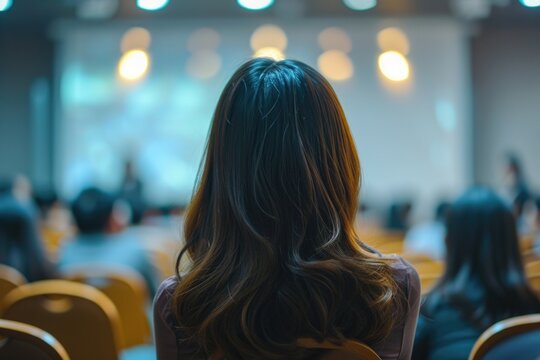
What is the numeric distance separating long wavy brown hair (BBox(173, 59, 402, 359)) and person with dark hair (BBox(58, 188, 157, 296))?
2683mm

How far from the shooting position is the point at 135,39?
12172 mm

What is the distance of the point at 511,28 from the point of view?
41.9ft

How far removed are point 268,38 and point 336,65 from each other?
106cm

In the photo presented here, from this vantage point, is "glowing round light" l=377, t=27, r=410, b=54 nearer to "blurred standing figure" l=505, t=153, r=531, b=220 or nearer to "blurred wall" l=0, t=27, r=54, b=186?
"blurred standing figure" l=505, t=153, r=531, b=220

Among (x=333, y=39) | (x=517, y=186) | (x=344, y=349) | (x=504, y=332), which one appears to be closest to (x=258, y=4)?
(x=517, y=186)

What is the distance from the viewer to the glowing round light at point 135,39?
39.8 ft

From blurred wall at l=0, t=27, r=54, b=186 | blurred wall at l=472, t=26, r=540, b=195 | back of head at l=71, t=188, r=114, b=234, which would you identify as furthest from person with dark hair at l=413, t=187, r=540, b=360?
blurred wall at l=0, t=27, r=54, b=186

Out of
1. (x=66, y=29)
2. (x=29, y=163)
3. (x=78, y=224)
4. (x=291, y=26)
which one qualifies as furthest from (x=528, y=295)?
(x=29, y=163)

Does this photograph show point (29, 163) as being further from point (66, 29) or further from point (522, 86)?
point (522, 86)

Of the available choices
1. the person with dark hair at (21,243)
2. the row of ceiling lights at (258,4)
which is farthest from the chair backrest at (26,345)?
the row of ceiling lights at (258,4)

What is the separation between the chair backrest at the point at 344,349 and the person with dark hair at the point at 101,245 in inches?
110

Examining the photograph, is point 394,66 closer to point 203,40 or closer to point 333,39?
point 333,39

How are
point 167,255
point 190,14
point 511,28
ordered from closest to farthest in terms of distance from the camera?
point 167,255 < point 190,14 < point 511,28

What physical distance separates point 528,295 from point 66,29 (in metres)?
10.8
